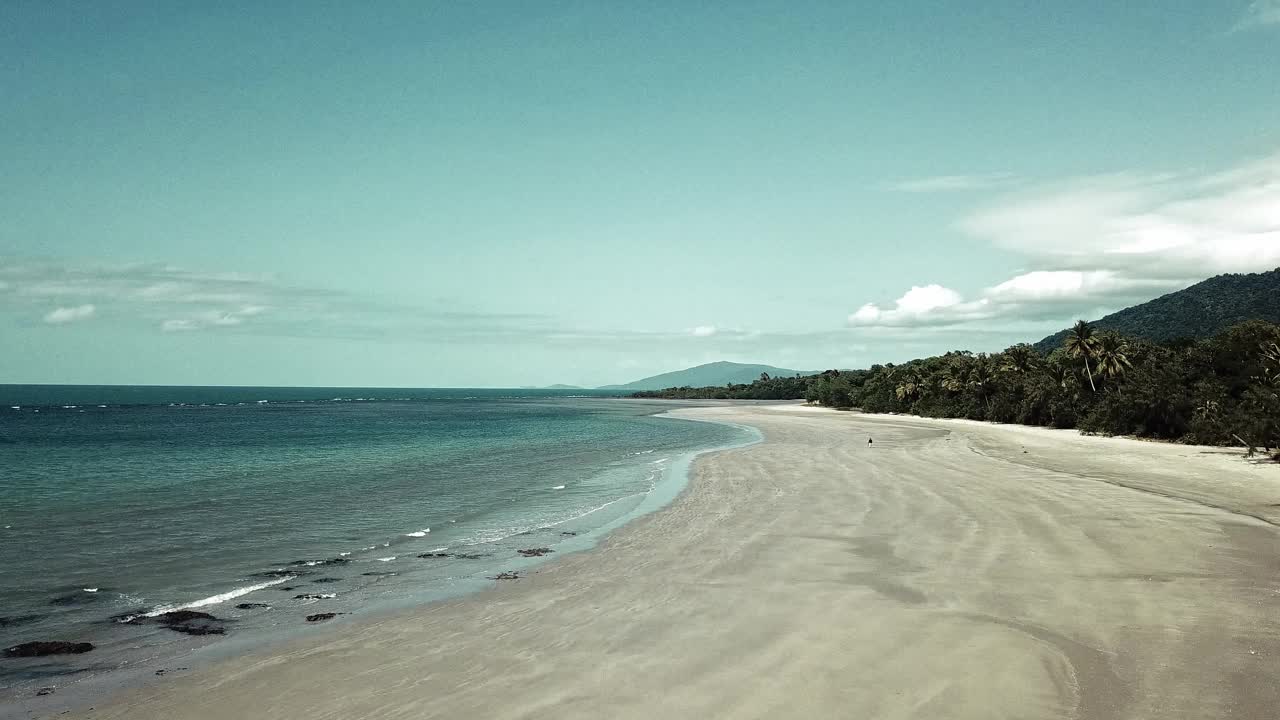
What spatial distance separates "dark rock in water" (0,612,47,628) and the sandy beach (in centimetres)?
512

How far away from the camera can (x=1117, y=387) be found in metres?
55.0

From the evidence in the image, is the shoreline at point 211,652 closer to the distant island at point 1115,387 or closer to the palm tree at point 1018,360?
the distant island at point 1115,387

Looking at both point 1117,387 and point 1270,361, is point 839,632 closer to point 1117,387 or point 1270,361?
point 1270,361

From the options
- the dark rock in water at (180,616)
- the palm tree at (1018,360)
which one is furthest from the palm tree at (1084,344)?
the dark rock in water at (180,616)

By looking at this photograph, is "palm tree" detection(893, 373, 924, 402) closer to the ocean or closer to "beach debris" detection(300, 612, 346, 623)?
the ocean

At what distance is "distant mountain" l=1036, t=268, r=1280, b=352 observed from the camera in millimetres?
139775

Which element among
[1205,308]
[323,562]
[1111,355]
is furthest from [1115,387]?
[1205,308]

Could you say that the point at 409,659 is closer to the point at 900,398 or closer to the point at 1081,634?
the point at 1081,634

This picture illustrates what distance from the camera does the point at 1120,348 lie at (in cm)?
6247

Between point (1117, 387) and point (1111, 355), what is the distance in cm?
818

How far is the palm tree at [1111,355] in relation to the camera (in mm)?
60938

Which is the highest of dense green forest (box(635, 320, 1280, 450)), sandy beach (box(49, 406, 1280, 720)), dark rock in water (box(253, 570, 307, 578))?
dense green forest (box(635, 320, 1280, 450))

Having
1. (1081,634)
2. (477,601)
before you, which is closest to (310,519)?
(477,601)

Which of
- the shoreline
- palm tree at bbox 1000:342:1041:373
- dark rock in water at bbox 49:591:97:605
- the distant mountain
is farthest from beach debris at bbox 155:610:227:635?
the distant mountain
